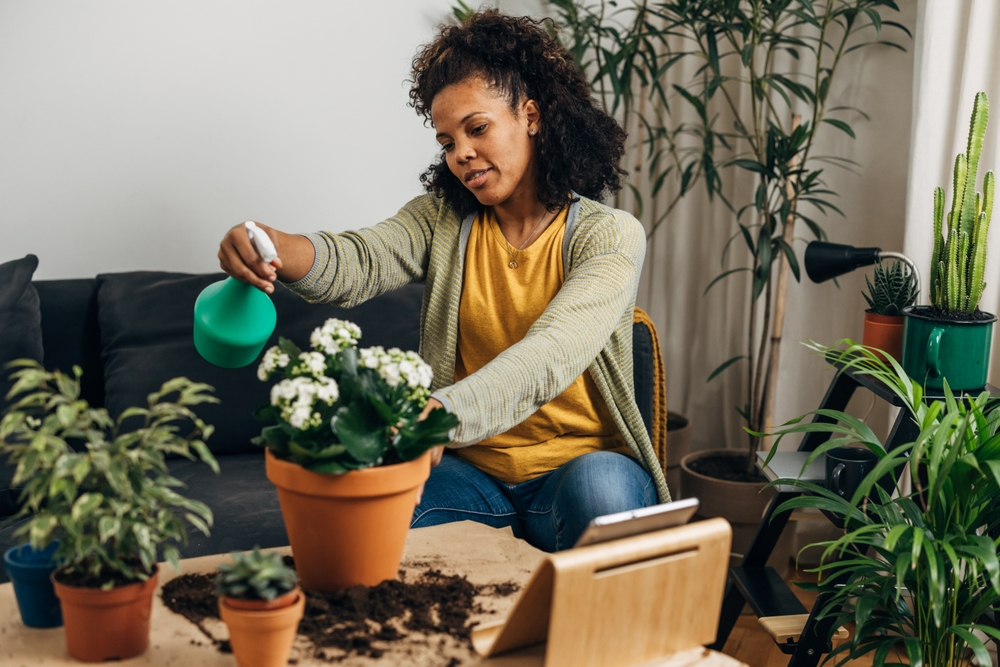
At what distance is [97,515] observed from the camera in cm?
81

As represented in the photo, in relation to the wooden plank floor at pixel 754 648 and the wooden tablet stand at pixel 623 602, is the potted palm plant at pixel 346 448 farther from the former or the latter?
the wooden plank floor at pixel 754 648

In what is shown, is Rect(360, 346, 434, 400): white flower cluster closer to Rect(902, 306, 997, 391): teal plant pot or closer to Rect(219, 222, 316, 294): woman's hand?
Rect(219, 222, 316, 294): woman's hand

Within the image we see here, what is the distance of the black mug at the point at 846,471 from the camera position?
1568mm

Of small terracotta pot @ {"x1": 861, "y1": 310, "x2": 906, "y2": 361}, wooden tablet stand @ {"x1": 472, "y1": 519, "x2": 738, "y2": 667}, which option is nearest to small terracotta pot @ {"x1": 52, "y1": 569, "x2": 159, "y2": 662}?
wooden tablet stand @ {"x1": 472, "y1": 519, "x2": 738, "y2": 667}

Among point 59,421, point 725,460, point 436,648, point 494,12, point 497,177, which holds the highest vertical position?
point 494,12

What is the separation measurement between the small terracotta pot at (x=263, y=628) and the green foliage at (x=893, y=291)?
1367 millimetres

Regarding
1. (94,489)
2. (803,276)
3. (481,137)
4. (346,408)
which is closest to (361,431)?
(346,408)

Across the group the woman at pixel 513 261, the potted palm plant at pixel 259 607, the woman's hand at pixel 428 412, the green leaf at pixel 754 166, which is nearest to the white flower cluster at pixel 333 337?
the woman's hand at pixel 428 412

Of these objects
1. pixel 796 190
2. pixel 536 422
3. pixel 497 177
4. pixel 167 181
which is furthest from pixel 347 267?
pixel 796 190

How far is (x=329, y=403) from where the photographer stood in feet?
2.99

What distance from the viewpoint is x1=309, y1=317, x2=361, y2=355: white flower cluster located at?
97cm

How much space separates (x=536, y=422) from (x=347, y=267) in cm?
42

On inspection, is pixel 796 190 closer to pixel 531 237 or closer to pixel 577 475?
pixel 531 237

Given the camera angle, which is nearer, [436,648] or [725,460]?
[436,648]
